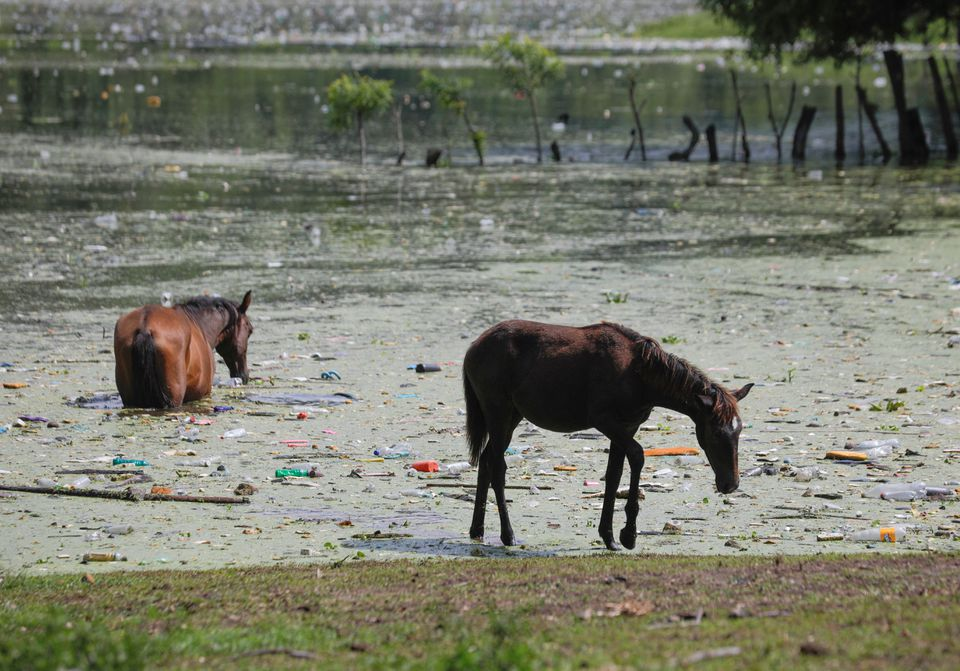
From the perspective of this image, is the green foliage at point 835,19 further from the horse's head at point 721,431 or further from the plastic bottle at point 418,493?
the horse's head at point 721,431

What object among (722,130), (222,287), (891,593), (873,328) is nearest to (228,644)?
(891,593)

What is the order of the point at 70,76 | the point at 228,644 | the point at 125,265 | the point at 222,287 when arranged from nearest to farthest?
1. the point at 228,644
2. the point at 222,287
3. the point at 125,265
4. the point at 70,76

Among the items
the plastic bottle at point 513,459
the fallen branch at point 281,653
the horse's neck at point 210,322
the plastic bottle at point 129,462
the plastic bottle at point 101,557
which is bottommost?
the plastic bottle at point 513,459

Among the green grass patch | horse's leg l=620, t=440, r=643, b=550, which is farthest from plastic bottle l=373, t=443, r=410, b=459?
the green grass patch

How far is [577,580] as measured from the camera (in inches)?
273

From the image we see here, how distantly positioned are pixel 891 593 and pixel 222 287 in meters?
12.4

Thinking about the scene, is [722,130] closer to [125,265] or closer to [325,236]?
[325,236]

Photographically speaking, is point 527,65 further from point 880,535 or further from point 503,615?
point 503,615

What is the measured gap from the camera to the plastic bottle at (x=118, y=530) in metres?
8.34

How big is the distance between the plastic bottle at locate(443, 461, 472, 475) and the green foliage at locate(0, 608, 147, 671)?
15.0ft

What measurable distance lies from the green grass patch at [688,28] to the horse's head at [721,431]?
2768 inches

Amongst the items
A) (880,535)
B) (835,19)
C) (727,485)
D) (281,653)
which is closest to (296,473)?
(727,485)

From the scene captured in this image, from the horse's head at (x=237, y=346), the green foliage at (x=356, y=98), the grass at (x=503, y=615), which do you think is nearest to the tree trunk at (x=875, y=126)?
the green foliage at (x=356, y=98)

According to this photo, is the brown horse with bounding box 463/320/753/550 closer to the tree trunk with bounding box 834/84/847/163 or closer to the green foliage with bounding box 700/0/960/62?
the green foliage with bounding box 700/0/960/62
